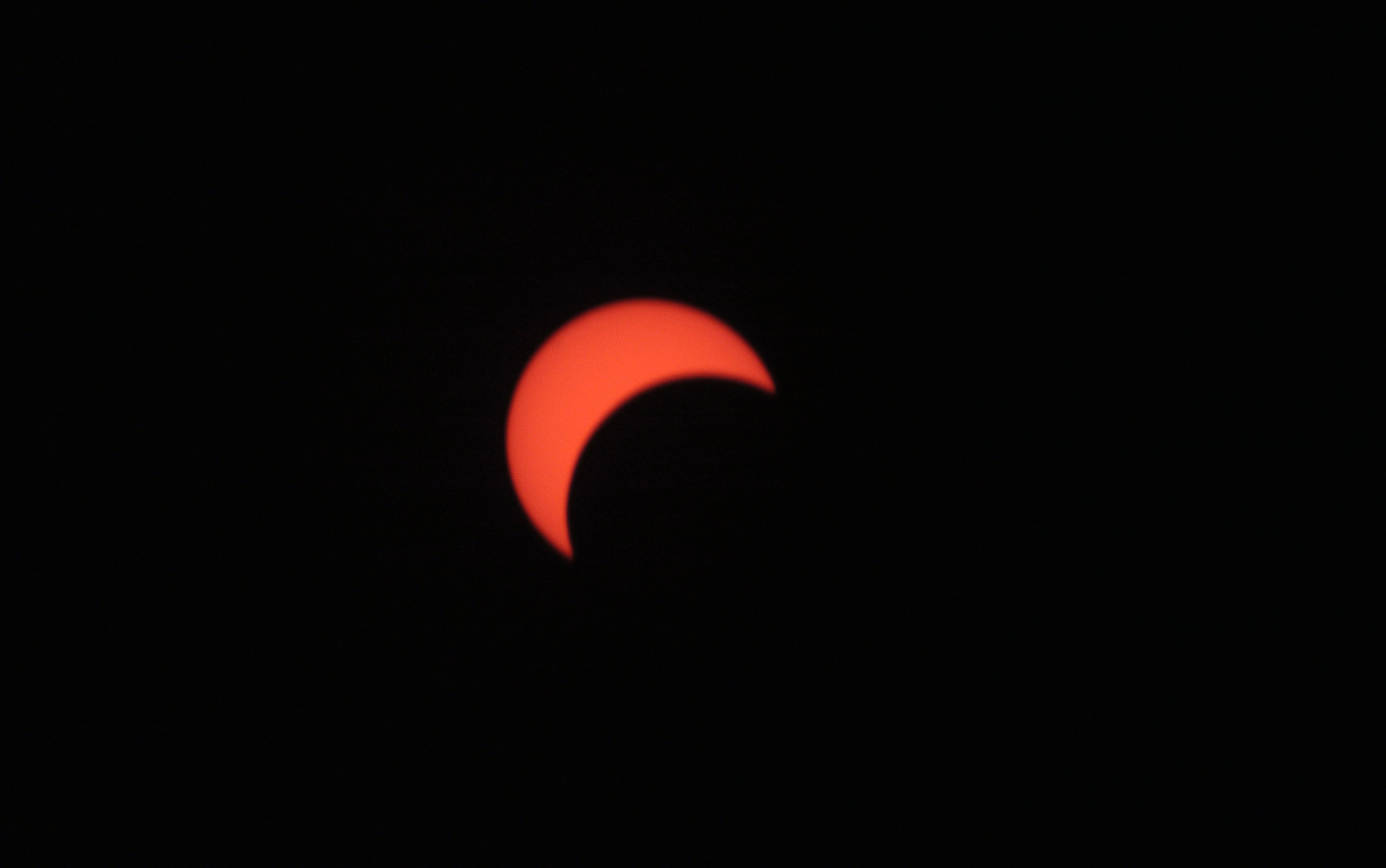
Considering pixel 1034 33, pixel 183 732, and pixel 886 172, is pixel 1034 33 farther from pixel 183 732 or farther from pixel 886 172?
pixel 183 732

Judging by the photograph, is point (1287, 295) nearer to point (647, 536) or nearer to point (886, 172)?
point (886, 172)

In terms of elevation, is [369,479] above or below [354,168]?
below

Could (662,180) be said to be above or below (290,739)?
above

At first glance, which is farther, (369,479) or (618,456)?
(369,479)

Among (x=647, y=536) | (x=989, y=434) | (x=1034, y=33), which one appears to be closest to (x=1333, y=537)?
(x=989, y=434)

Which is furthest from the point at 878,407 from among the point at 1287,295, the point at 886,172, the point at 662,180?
the point at 1287,295

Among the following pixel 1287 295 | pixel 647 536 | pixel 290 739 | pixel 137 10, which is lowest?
pixel 290 739
